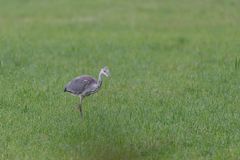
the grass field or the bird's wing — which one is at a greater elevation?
the bird's wing

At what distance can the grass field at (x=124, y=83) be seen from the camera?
11062 millimetres

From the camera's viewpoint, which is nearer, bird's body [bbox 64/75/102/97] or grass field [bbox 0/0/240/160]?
grass field [bbox 0/0/240/160]

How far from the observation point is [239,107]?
1324cm

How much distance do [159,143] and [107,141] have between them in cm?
75

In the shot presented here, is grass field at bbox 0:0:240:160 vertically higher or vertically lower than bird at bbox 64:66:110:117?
lower

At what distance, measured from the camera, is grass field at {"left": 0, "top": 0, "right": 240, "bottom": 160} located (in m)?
11.1

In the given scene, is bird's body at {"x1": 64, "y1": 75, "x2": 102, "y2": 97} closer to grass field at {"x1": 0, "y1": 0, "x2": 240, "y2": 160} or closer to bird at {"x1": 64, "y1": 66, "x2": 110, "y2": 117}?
bird at {"x1": 64, "y1": 66, "x2": 110, "y2": 117}

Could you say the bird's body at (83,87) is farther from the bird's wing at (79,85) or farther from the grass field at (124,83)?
the grass field at (124,83)

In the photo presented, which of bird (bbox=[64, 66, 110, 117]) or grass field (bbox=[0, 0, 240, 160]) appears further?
bird (bbox=[64, 66, 110, 117])

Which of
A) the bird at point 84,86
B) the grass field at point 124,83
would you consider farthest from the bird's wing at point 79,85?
the grass field at point 124,83

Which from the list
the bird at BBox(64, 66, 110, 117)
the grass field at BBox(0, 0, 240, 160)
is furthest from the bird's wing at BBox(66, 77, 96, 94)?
the grass field at BBox(0, 0, 240, 160)

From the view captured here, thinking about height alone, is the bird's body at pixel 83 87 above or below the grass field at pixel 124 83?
above

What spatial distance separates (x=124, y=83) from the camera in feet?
50.4

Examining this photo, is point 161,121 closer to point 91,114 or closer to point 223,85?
point 91,114
